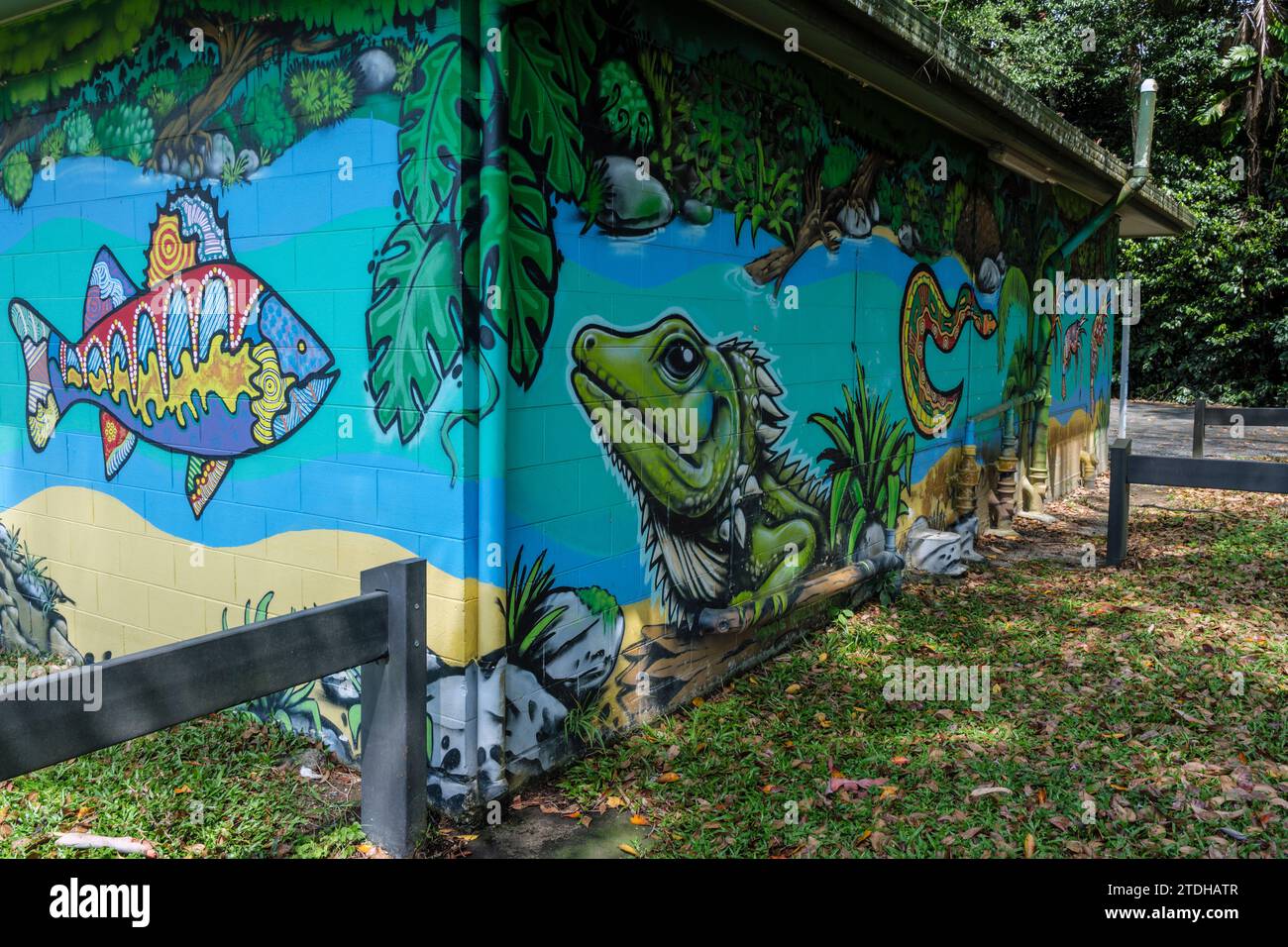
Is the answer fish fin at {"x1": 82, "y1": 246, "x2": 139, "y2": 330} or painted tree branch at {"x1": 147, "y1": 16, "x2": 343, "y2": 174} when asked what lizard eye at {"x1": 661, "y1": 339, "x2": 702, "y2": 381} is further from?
fish fin at {"x1": 82, "y1": 246, "x2": 139, "y2": 330}

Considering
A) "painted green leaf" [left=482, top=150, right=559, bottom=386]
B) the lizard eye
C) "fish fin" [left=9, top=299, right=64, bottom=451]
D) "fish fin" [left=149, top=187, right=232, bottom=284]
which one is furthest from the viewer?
"fish fin" [left=9, top=299, right=64, bottom=451]

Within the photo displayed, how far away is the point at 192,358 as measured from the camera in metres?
4.63

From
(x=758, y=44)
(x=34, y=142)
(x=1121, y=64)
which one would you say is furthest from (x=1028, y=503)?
(x=1121, y=64)

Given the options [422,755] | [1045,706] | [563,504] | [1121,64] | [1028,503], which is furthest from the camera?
[1121,64]

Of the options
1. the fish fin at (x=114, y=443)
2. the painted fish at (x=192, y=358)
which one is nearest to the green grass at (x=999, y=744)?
the painted fish at (x=192, y=358)

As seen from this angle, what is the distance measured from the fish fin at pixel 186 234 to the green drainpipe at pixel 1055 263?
7.57 meters

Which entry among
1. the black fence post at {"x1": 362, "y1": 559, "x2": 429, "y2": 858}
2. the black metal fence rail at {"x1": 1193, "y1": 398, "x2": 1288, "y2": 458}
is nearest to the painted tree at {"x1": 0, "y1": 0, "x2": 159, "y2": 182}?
the black fence post at {"x1": 362, "y1": 559, "x2": 429, "y2": 858}

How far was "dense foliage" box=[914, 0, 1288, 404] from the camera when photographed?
19562mm

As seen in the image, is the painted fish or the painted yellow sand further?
the painted fish

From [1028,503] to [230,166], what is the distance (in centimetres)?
798

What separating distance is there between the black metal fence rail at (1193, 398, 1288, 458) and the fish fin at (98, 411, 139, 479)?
11545mm

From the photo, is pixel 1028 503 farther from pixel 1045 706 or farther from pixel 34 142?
pixel 34 142

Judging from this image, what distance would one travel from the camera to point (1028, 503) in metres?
10.0

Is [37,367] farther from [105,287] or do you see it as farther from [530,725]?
[530,725]
